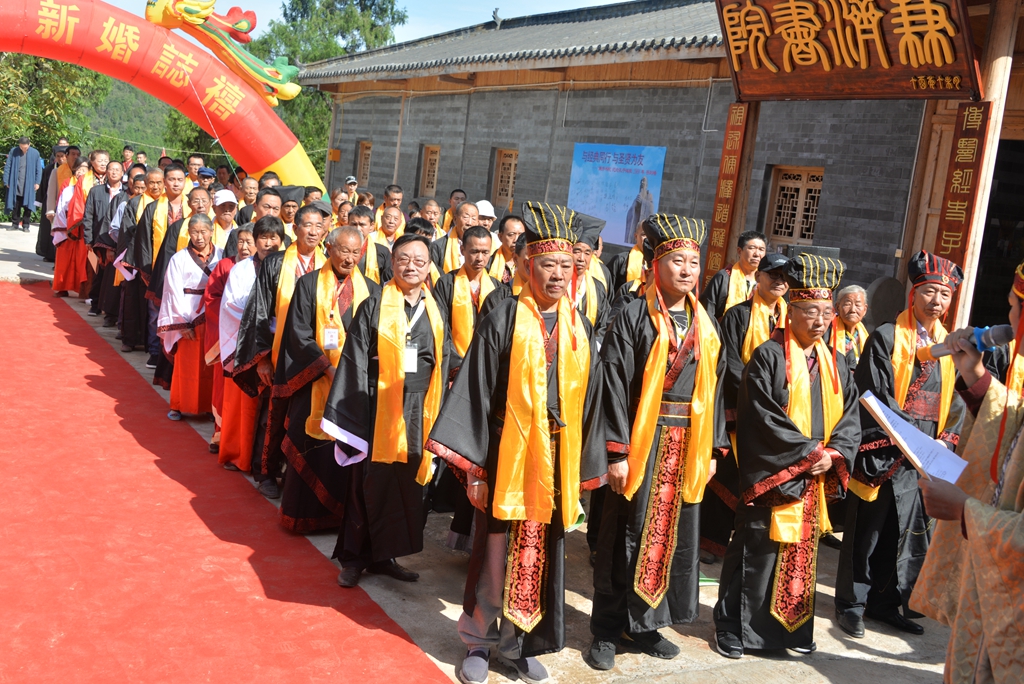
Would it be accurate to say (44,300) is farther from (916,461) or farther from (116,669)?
(916,461)

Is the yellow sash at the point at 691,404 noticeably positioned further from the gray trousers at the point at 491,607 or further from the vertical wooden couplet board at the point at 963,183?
the vertical wooden couplet board at the point at 963,183

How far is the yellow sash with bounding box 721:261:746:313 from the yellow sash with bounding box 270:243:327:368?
8.65 ft

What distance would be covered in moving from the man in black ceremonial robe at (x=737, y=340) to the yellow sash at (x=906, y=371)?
0.73 m

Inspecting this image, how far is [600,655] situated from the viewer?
384cm

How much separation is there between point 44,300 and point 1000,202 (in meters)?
10.5

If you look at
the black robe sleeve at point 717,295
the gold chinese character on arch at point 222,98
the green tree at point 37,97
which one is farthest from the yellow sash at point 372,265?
the green tree at point 37,97

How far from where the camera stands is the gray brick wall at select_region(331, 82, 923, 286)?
8273 mm

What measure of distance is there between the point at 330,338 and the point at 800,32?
167 inches

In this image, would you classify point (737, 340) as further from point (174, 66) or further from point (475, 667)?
point (174, 66)

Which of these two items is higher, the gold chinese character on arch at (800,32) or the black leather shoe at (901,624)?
the gold chinese character on arch at (800,32)

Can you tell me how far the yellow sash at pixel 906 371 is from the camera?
4516mm

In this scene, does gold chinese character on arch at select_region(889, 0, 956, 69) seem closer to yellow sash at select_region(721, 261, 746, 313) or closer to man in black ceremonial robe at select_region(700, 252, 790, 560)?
yellow sash at select_region(721, 261, 746, 313)

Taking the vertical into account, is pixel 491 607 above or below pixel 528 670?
above

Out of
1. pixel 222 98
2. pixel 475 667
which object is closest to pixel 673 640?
pixel 475 667
